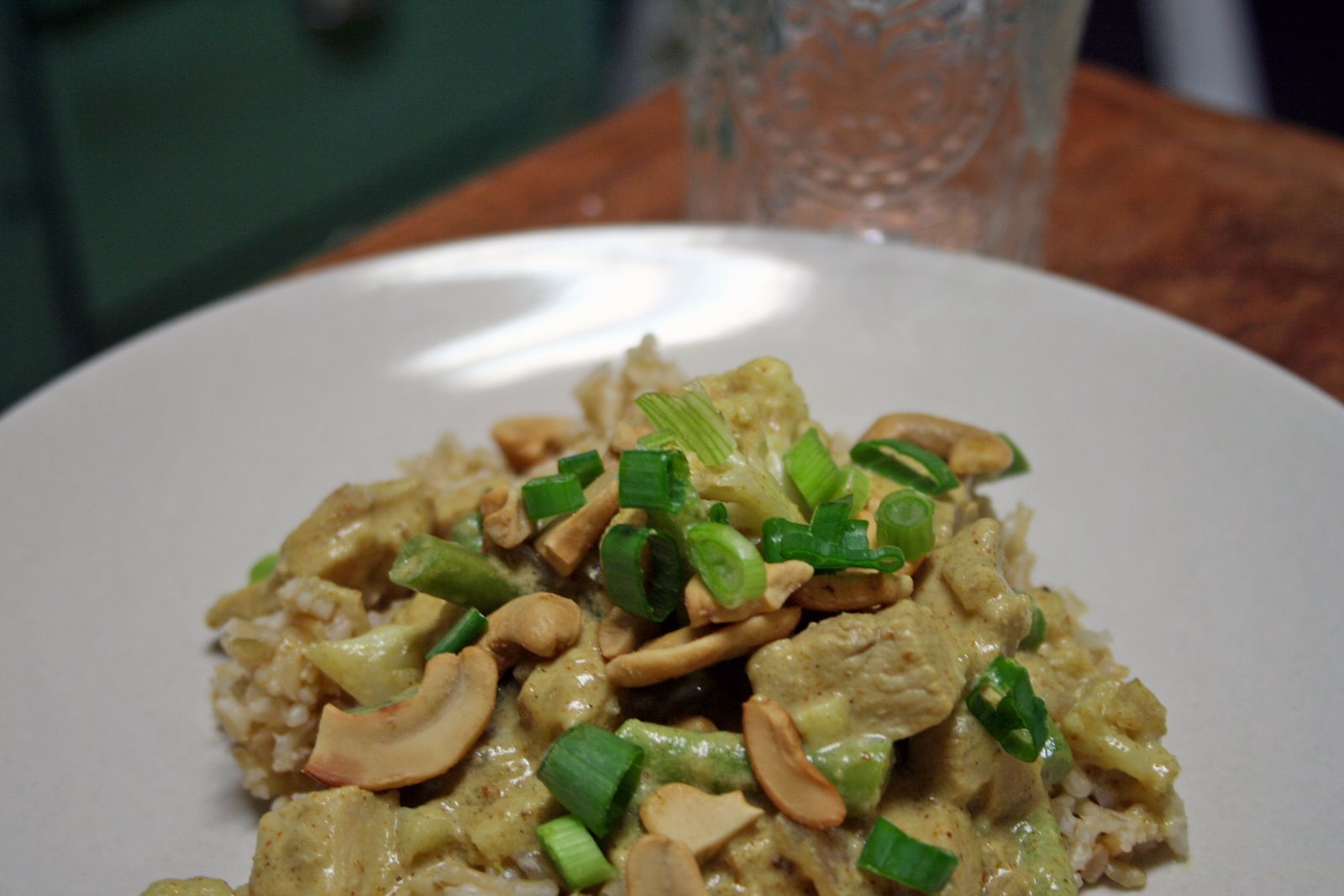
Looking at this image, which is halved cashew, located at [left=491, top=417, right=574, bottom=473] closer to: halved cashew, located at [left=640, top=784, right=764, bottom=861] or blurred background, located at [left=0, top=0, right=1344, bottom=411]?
halved cashew, located at [left=640, top=784, right=764, bottom=861]

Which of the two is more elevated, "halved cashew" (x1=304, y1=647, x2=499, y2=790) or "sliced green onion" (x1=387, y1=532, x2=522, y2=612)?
"sliced green onion" (x1=387, y1=532, x2=522, y2=612)

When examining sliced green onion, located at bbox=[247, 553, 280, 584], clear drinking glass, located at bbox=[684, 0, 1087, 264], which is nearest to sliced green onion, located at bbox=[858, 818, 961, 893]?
sliced green onion, located at bbox=[247, 553, 280, 584]

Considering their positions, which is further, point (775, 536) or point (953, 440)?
point (953, 440)

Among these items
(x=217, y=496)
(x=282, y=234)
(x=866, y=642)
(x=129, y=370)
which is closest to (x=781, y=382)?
(x=866, y=642)

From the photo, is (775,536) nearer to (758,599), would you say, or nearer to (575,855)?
(758,599)

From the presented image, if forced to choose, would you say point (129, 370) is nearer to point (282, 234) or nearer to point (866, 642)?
point (866, 642)

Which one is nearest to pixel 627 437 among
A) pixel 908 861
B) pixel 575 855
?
pixel 575 855

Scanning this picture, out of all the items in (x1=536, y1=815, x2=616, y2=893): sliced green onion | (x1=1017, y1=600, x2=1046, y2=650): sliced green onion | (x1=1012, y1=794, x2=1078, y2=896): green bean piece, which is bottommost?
(x1=1012, y1=794, x2=1078, y2=896): green bean piece
